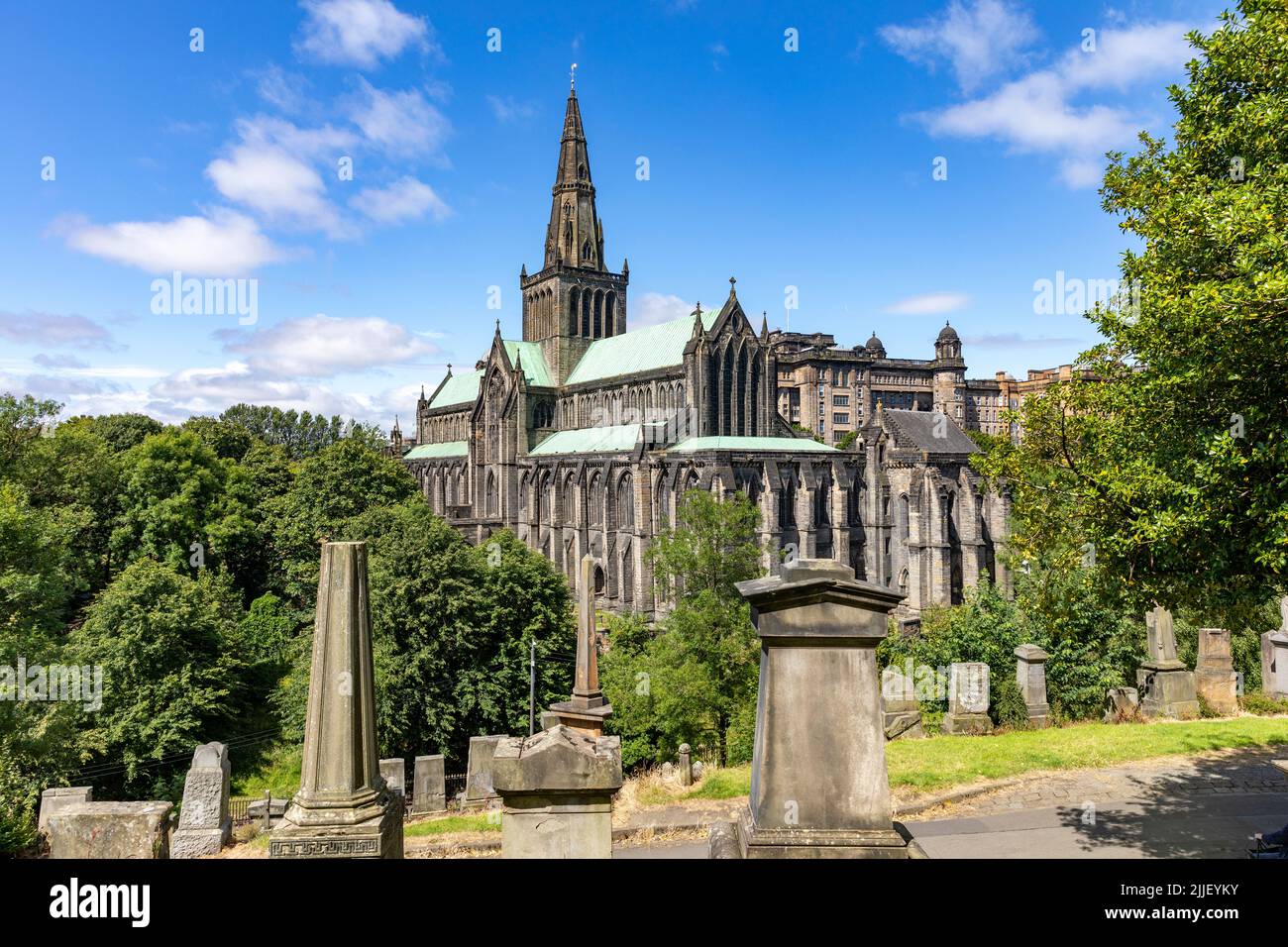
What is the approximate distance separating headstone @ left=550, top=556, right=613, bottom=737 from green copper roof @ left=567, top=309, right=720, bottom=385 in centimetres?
3899

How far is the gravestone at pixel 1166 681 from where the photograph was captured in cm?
1406

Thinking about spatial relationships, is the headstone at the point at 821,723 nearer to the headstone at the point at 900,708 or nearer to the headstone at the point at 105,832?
the headstone at the point at 105,832

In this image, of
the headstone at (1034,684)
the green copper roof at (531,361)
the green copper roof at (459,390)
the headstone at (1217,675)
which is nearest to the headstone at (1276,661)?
the headstone at (1217,675)

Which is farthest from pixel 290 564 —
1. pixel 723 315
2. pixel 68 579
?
pixel 723 315

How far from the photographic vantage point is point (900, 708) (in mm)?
14445

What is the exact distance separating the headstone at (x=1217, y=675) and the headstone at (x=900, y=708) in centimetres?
559

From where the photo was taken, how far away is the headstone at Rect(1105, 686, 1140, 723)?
14.4 meters

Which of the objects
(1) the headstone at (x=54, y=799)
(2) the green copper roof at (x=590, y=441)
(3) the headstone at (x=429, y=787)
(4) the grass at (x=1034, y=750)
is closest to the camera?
(1) the headstone at (x=54, y=799)

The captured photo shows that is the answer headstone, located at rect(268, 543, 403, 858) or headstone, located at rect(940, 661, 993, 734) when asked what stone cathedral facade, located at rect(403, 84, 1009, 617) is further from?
headstone, located at rect(268, 543, 403, 858)

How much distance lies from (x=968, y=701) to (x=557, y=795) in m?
11.4

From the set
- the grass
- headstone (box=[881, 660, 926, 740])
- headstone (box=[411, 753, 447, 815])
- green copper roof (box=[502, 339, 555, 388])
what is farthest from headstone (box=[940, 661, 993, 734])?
green copper roof (box=[502, 339, 555, 388])

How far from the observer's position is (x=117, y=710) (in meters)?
22.5
